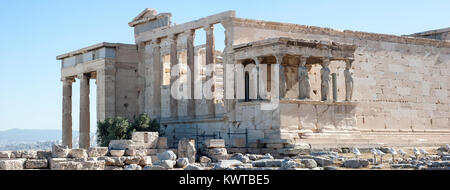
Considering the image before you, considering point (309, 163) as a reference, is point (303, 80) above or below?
above

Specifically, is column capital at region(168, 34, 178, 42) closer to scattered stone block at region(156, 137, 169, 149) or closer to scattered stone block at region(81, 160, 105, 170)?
scattered stone block at region(156, 137, 169, 149)

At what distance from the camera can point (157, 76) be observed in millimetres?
28953

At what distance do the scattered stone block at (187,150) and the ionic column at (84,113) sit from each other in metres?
12.6

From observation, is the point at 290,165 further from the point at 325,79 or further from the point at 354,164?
the point at 325,79

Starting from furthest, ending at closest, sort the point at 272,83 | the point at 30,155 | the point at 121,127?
the point at 121,127 < the point at 272,83 < the point at 30,155

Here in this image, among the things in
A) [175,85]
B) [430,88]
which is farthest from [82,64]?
[430,88]

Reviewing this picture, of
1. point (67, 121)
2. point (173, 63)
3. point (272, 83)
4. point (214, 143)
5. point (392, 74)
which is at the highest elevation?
point (173, 63)

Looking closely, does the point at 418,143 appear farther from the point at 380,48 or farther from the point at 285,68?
the point at 285,68

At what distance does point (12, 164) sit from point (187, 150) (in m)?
4.84

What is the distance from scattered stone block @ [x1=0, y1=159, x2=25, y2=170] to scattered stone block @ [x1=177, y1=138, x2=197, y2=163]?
14.3 feet

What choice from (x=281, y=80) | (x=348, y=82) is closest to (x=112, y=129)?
(x=281, y=80)

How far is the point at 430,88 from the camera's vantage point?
29.5 metres

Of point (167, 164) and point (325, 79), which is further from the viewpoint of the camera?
point (325, 79)

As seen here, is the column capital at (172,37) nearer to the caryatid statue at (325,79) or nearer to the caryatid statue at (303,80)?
the caryatid statue at (303,80)
